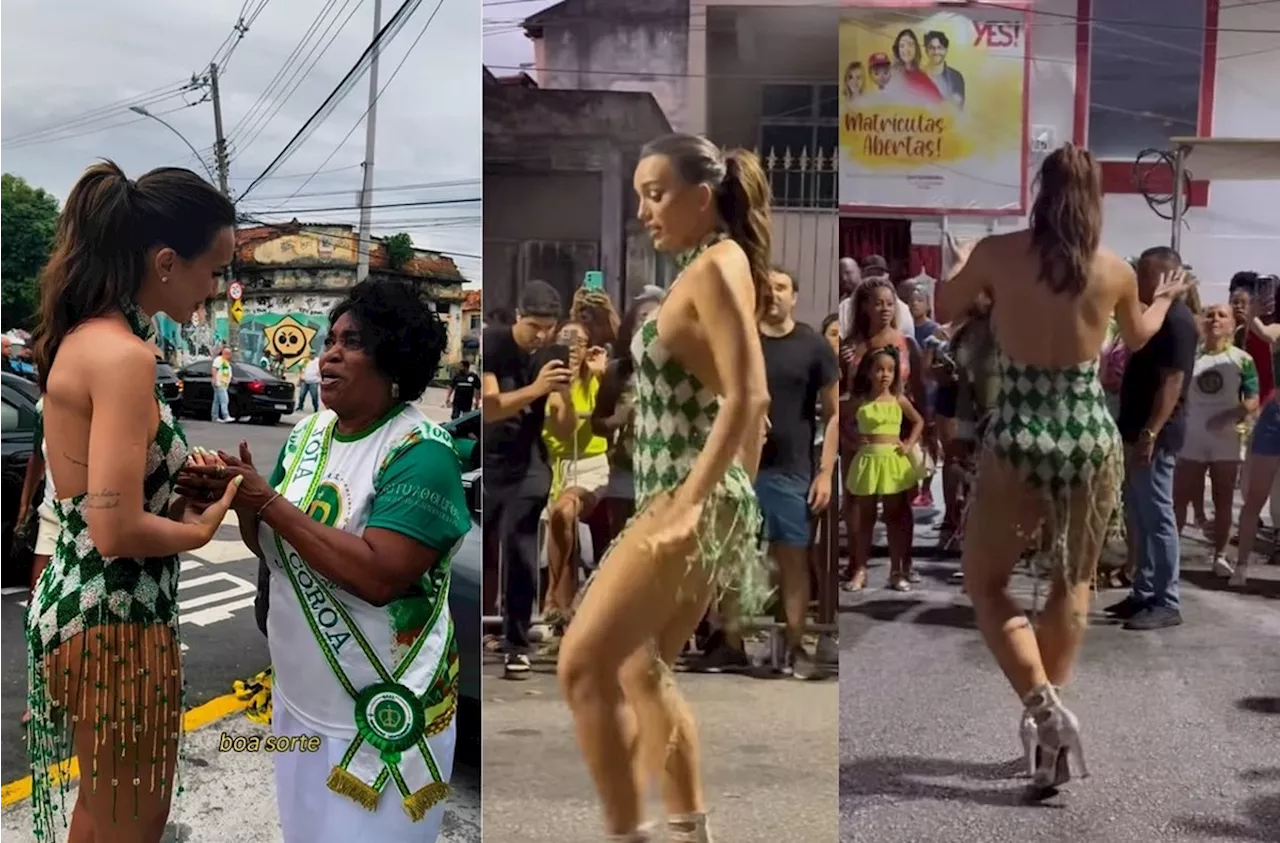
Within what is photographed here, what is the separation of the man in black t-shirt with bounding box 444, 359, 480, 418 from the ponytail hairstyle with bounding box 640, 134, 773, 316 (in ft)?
2.15

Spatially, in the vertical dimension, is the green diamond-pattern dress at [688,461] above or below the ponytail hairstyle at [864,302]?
below

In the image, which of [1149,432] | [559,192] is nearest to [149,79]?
[559,192]

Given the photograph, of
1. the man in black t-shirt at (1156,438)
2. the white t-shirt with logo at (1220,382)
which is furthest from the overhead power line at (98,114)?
the white t-shirt with logo at (1220,382)

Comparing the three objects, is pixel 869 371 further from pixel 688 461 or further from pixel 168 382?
pixel 168 382

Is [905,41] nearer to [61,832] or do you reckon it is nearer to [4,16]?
[4,16]

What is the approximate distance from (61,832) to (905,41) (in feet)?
9.09

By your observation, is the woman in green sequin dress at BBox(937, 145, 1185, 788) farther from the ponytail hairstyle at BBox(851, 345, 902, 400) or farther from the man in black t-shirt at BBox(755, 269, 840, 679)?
the man in black t-shirt at BBox(755, 269, 840, 679)

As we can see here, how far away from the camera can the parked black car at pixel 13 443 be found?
2.42m

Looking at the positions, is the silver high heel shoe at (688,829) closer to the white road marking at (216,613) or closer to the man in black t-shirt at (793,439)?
the man in black t-shirt at (793,439)

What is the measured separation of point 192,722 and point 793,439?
1.59 m

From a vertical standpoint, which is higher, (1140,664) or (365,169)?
(365,169)

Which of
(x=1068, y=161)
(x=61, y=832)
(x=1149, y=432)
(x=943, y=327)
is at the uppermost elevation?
(x=1068, y=161)

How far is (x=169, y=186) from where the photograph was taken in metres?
2.35

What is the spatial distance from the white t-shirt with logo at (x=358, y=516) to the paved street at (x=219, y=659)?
61 millimetres
